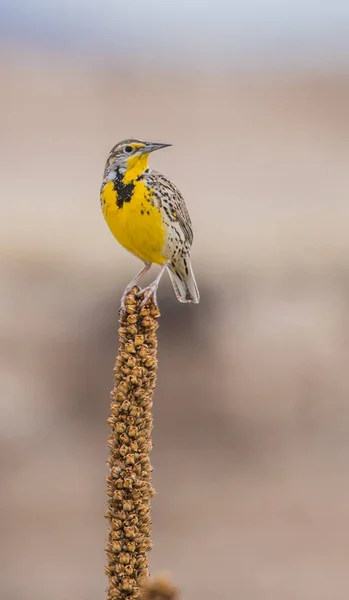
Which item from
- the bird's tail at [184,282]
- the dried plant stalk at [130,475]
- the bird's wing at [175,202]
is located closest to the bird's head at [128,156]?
the bird's wing at [175,202]

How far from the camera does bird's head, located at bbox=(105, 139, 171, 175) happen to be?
3.71 m

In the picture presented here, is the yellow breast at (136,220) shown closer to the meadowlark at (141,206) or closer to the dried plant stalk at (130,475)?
the meadowlark at (141,206)

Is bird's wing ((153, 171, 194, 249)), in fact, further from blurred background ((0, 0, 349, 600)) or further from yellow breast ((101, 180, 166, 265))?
blurred background ((0, 0, 349, 600))

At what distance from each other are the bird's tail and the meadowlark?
15 cm

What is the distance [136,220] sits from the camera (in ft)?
12.0

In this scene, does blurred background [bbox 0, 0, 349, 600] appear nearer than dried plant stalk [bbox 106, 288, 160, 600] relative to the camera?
No

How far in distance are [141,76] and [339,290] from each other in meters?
20.1

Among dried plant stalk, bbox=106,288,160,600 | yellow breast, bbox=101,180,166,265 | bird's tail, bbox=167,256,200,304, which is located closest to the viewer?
dried plant stalk, bbox=106,288,160,600

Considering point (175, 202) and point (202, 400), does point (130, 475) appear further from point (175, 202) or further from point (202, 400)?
point (202, 400)

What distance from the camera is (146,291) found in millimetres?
2598

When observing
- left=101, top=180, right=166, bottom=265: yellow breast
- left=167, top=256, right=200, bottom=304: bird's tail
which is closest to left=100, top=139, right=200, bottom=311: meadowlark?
left=101, top=180, right=166, bottom=265: yellow breast

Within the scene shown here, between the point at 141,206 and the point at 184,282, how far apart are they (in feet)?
1.77

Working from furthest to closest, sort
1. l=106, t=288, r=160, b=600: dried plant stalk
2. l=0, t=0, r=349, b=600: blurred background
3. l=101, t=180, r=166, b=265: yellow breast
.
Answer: l=0, t=0, r=349, b=600: blurred background → l=101, t=180, r=166, b=265: yellow breast → l=106, t=288, r=160, b=600: dried plant stalk

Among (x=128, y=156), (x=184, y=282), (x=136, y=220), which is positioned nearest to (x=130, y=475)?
(x=136, y=220)
